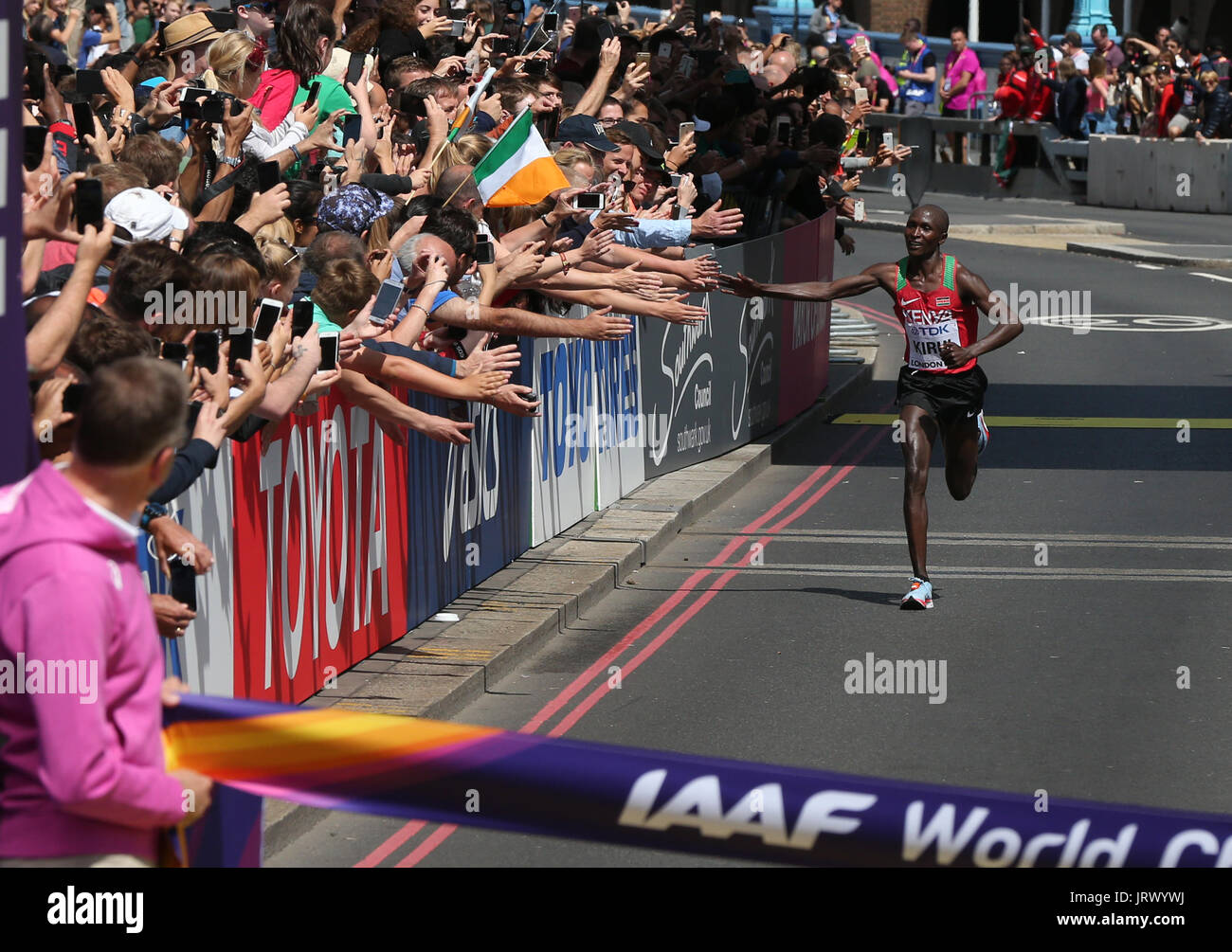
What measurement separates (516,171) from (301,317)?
3.49 metres

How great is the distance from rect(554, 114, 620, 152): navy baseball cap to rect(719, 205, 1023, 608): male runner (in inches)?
51.9

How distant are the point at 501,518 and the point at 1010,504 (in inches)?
167

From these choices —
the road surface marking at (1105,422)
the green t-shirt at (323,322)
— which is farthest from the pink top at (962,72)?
the green t-shirt at (323,322)

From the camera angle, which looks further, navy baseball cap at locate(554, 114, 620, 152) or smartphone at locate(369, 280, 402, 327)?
navy baseball cap at locate(554, 114, 620, 152)

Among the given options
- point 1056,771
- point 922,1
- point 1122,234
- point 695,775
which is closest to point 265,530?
point 1056,771

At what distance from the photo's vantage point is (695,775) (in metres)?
4.08

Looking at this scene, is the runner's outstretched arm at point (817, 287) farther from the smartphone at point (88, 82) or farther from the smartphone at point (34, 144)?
the smartphone at point (34, 144)

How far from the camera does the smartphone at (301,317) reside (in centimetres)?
661

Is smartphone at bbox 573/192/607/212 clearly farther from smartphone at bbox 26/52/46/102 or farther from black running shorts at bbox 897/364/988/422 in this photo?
smartphone at bbox 26/52/46/102

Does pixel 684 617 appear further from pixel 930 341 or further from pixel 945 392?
pixel 930 341

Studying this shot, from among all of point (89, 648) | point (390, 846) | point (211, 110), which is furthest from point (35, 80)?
point (89, 648)

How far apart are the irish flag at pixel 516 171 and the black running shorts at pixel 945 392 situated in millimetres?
2497

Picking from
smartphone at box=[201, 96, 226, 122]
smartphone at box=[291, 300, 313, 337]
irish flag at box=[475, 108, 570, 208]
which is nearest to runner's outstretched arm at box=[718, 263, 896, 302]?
irish flag at box=[475, 108, 570, 208]

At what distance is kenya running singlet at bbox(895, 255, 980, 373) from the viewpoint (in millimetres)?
11070
